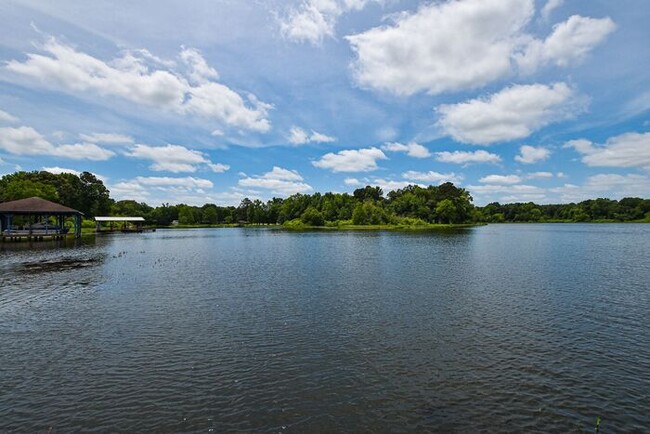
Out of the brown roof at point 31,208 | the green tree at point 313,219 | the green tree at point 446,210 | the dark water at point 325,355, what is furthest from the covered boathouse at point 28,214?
the green tree at point 446,210

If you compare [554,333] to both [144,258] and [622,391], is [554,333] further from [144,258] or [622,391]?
[144,258]

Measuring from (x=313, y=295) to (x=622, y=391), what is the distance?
62.7ft

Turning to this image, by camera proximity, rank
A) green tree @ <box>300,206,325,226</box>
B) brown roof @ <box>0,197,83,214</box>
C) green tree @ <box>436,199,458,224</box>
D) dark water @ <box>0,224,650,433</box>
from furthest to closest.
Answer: green tree @ <box>300,206,325,226</box> → green tree @ <box>436,199,458,224</box> → brown roof @ <box>0,197,83,214</box> → dark water @ <box>0,224,650,433</box>

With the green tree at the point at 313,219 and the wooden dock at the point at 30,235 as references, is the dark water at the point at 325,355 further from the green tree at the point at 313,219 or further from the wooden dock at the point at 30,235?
the green tree at the point at 313,219

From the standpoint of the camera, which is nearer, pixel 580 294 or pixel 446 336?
pixel 446 336

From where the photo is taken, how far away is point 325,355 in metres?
16.8

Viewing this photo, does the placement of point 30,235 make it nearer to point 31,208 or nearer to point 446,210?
→ point 31,208

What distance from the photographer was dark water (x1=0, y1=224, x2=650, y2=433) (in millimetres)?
11898

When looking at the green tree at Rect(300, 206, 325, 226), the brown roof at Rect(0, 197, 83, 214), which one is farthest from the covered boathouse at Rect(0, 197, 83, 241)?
the green tree at Rect(300, 206, 325, 226)

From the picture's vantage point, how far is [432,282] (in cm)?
3344

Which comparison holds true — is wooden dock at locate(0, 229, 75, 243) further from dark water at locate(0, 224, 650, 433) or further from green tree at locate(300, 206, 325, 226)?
green tree at locate(300, 206, 325, 226)

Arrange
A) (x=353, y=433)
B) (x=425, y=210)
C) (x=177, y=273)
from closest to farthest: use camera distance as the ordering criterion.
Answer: (x=353, y=433), (x=177, y=273), (x=425, y=210)

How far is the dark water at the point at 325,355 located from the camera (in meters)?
11.9

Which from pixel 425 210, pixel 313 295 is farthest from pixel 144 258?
pixel 425 210
